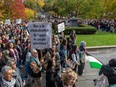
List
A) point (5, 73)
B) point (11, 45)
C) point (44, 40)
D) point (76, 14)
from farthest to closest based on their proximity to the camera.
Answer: point (76, 14)
point (11, 45)
point (44, 40)
point (5, 73)

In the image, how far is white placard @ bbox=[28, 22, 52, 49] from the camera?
1044 cm

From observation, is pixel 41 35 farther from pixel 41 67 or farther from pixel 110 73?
pixel 110 73

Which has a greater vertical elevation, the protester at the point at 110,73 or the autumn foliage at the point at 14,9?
the protester at the point at 110,73

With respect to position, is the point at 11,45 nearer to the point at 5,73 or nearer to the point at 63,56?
the point at 63,56

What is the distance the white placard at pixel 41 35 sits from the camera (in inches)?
411

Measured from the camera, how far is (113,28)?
3847 centimetres

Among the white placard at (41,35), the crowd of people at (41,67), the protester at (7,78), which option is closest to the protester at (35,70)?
the crowd of people at (41,67)

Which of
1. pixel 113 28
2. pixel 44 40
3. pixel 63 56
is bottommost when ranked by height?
pixel 113 28

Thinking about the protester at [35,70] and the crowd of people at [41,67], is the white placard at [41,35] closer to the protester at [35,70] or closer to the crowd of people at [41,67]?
the crowd of people at [41,67]

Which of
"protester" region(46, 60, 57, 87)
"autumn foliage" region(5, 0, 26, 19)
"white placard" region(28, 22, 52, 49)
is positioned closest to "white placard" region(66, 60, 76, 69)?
"white placard" region(28, 22, 52, 49)

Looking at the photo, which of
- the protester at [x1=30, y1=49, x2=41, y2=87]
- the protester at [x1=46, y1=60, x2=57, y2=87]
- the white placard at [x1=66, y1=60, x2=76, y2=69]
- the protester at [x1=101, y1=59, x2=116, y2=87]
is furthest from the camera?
the white placard at [x1=66, y1=60, x2=76, y2=69]

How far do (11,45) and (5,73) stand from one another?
5.30 m

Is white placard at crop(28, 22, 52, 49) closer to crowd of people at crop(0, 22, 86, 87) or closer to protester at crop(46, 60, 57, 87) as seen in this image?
crowd of people at crop(0, 22, 86, 87)

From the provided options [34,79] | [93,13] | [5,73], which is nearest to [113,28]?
[93,13]
